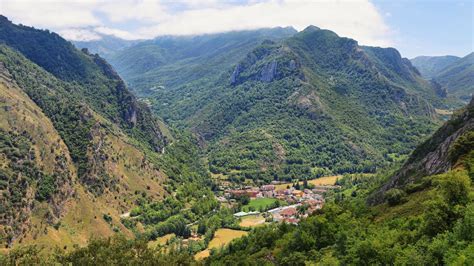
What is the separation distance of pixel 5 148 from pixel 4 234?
46656 millimetres

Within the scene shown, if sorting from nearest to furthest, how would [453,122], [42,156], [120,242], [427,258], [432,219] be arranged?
[427,258], [432,219], [120,242], [453,122], [42,156]

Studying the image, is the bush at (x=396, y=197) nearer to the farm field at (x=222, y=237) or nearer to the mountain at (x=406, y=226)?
the mountain at (x=406, y=226)

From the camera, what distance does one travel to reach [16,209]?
163 metres

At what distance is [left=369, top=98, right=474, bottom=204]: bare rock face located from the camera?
104 meters

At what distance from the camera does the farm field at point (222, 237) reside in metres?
173

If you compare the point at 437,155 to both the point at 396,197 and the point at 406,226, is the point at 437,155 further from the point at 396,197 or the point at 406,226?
the point at 406,226

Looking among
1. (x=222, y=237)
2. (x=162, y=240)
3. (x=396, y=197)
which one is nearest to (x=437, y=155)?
(x=396, y=197)

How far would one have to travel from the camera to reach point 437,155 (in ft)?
365

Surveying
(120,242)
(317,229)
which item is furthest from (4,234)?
(317,229)

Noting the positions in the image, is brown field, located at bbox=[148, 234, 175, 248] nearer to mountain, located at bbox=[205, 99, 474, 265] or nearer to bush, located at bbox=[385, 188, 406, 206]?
mountain, located at bbox=[205, 99, 474, 265]

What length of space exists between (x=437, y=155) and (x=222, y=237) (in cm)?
10434

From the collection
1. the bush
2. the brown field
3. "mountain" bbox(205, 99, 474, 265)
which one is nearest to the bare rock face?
"mountain" bbox(205, 99, 474, 265)

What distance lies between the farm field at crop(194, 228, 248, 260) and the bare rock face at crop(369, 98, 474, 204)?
7303 centimetres

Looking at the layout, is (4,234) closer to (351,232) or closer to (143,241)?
(143,241)
